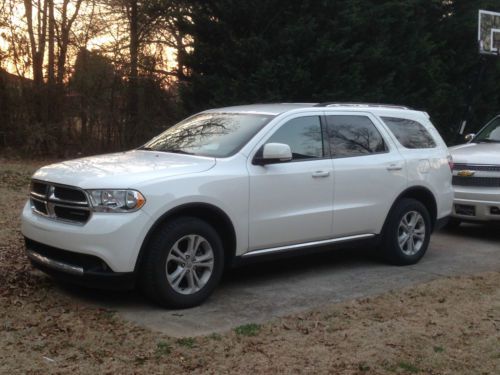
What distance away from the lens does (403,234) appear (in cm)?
752

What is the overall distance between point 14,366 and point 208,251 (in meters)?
1.91

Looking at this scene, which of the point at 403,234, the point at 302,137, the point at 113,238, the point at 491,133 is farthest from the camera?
the point at 491,133

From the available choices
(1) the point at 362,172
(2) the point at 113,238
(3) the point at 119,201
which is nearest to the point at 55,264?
(2) the point at 113,238

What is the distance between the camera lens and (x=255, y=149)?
6113 mm

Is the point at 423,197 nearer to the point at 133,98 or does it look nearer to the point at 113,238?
the point at 113,238

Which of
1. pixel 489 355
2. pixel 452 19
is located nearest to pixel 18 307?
pixel 489 355

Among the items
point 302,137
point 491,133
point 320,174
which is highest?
point 491,133

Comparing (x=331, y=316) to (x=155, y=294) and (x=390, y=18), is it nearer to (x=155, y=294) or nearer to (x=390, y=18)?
(x=155, y=294)

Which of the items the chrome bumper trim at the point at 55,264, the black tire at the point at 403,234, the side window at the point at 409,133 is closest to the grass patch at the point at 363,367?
the chrome bumper trim at the point at 55,264

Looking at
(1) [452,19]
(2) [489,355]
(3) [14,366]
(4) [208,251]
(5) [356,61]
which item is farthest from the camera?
(1) [452,19]

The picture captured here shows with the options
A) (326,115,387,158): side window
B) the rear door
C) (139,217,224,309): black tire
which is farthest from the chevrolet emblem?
(139,217,224,309): black tire

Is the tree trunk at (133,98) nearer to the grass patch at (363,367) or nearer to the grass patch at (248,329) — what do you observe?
the grass patch at (248,329)

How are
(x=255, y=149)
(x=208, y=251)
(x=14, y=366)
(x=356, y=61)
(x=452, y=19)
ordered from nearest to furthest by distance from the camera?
(x=14, y=366) → (x=208, y=251) → (x=255, y=149) → (x=356, y=61) → (x=452, y=19)

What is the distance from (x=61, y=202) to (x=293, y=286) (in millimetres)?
2354
